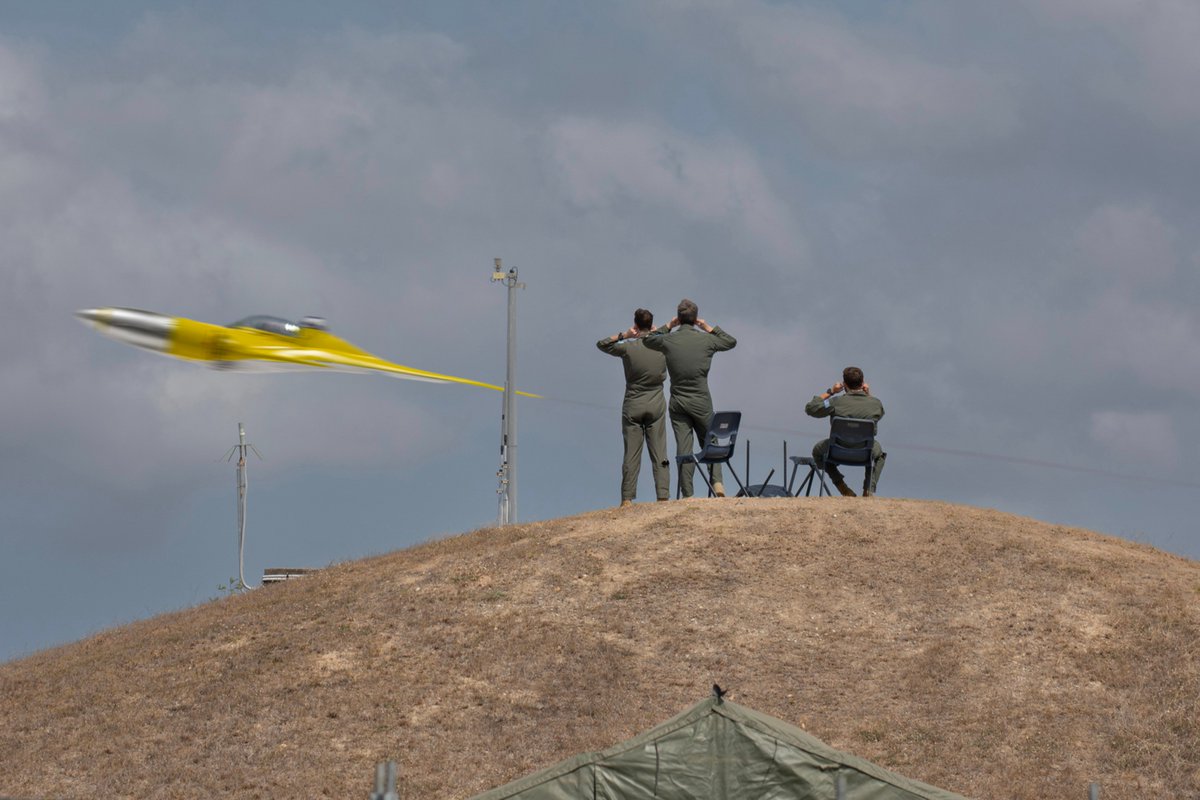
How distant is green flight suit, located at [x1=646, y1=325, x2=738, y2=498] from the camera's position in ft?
71.5

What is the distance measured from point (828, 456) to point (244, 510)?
15.8 metres

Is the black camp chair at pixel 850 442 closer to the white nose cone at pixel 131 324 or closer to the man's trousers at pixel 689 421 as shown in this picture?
the man's trousers at pixel 689 421

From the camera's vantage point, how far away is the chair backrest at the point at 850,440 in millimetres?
21828

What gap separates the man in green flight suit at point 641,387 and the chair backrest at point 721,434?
0.66 metres

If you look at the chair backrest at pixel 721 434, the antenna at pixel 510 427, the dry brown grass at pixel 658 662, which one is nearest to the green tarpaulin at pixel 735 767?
the dry brown grass at pixel 658 662

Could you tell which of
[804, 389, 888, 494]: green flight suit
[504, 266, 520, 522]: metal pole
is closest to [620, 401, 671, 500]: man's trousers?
[804, 389, 888, 494]: green flight suit

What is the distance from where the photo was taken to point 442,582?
21.8m

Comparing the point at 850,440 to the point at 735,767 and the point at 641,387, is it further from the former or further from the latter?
the point at 735,767

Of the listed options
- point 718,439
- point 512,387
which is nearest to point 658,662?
point 718,439

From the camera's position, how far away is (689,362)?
21734 mm

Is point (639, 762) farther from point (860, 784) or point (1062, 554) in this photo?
point (1062, 554)

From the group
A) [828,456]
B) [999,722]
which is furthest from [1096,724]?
[828,456]

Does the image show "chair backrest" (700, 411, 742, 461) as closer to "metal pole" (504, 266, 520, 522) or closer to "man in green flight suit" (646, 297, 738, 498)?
"man in green flight suit" (646, 297, 738, 498)

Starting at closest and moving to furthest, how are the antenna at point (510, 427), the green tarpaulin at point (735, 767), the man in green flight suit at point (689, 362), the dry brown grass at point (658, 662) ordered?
the green tarpaulin at point (735, 767), the dry brown grass at point (658, 662), the man in green flight suit at point (689, 362), the antenna at point (510, 427)
